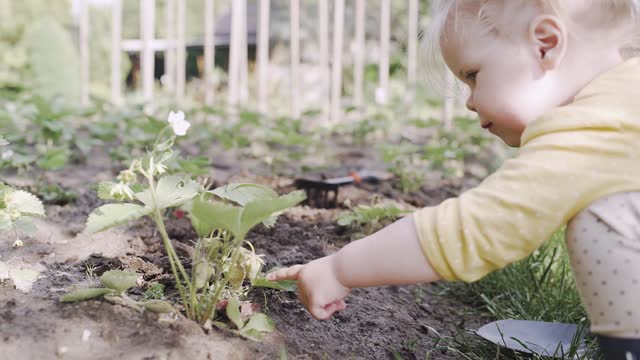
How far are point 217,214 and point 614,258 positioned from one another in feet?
2.27

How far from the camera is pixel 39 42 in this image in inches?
438

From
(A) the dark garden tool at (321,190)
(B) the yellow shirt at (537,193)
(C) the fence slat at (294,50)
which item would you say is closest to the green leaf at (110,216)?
(B) the yellow shirt at (537,193)

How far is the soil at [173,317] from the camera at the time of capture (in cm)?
131

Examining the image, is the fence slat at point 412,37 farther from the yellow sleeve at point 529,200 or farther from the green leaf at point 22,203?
the yellow sleeve at point 529,200

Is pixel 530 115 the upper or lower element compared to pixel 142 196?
upper

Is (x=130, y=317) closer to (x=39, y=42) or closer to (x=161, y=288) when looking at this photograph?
(x=161, y=288)

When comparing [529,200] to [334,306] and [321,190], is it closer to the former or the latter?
[334,306]

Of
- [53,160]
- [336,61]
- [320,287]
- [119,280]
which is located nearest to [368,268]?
[320,287]

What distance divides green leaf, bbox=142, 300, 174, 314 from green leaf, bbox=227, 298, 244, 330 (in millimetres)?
112

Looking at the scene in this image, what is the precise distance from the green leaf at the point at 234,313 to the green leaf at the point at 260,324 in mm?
14

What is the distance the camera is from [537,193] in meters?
1.25

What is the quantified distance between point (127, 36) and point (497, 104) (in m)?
15.0

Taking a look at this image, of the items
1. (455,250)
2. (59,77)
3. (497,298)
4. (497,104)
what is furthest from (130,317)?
(59,77)

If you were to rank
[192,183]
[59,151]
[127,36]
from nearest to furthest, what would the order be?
1. [192,183]
2. [59,151]
3. [127,36]
